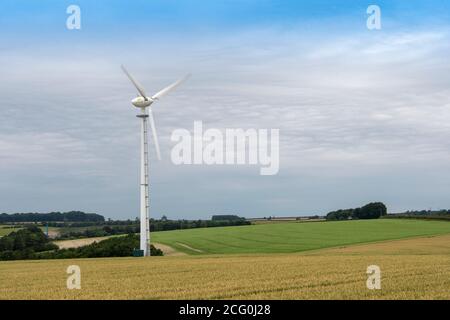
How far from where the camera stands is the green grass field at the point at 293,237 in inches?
3241

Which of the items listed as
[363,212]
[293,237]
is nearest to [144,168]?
[293,237]

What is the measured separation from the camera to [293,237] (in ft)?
315

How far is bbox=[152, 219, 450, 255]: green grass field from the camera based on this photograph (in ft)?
270

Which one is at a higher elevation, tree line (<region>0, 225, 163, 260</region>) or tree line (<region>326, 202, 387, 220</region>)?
tree line (<region>326, 202, 387, 220</region>)

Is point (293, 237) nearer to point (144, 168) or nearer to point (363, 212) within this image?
point (144, 168)

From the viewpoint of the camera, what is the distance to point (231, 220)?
143m
